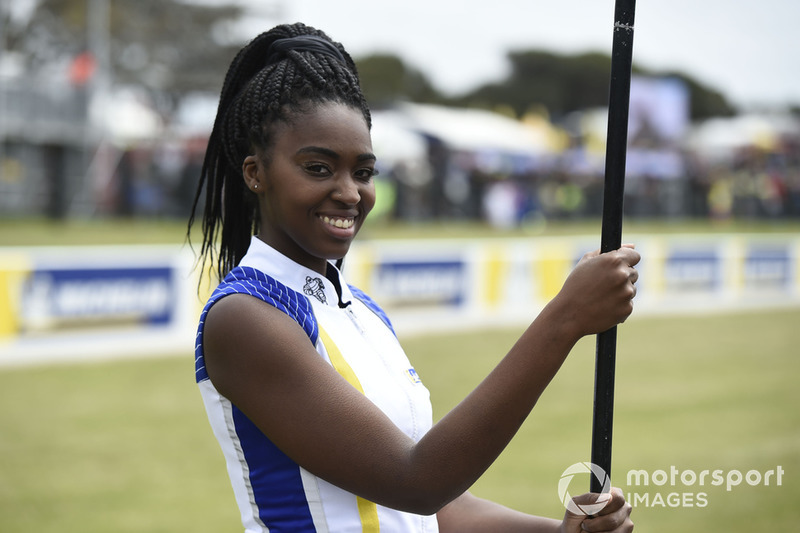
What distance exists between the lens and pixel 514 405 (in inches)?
57.8

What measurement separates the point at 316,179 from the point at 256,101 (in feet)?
0.76

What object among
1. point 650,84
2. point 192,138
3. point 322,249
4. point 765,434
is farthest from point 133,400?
point 650,84

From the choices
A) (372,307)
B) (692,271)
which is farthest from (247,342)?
(692,271)

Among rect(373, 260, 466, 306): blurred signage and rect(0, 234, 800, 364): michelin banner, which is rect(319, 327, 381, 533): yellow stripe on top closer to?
rect(0, 234, 800, 364): michelin banner

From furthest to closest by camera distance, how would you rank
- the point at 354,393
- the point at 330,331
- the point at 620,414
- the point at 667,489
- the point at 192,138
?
the point at 192,138 < the point at 620,414 < the point at 667,489 < the point at 330,331 < the point at 354,393

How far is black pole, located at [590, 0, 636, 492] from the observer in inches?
63.2

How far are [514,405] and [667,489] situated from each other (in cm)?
526

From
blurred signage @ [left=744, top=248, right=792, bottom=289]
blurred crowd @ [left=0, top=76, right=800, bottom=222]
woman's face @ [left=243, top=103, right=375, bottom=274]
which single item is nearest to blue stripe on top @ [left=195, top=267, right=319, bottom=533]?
woman's face @ [left=243, top=103, right=375, bottom=274]

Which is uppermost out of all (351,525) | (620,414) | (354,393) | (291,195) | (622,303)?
(291,195)

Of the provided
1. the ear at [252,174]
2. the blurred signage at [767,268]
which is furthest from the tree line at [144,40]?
the ear at [252,174]

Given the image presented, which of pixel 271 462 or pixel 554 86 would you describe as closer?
pixel 271 462

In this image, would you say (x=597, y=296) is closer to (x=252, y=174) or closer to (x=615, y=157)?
(x=615, y=157)

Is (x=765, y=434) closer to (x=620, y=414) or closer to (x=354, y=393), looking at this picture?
(x=620, y=414)

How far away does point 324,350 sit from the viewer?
1.67 meters
